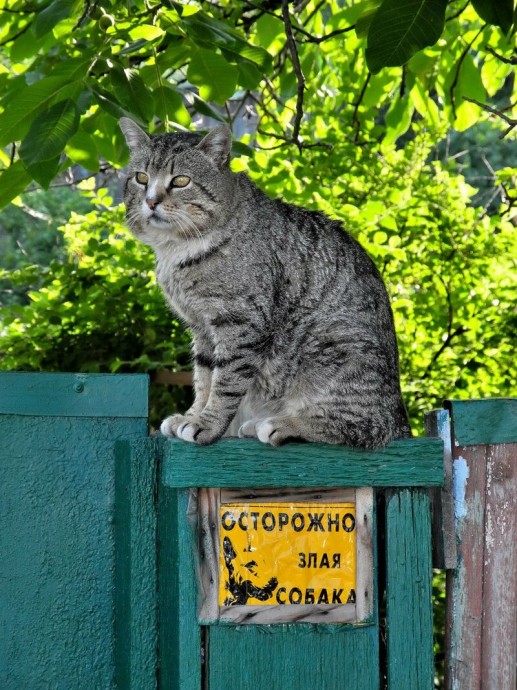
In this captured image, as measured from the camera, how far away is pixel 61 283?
4.86 m

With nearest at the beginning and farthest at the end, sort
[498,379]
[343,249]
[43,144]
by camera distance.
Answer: [43,144] → [343,249] → [498,379]

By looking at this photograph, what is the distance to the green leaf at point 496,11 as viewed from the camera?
2395 mm

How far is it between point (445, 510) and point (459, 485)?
0.07 meters

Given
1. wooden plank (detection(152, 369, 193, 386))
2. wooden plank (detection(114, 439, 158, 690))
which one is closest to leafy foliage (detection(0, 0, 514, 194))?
wooden plank (detection(114, 439, 158, 690))

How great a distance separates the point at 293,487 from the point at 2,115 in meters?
1.22

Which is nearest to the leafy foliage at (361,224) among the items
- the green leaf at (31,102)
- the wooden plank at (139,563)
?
the green leaf at (31,102)

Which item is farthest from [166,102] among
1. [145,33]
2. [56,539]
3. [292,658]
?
[292,658]

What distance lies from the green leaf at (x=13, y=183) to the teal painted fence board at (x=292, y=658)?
1.35 meters

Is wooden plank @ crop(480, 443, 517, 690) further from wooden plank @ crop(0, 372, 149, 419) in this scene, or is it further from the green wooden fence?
wooden plank @ crop(0, 372, 149, 419)

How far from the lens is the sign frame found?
226cm

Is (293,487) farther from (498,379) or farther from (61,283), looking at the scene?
(61,283)

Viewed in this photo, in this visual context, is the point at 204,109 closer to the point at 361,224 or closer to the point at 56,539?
the point at 361,224

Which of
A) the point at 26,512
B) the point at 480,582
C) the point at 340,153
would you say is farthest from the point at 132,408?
the point at 340,153

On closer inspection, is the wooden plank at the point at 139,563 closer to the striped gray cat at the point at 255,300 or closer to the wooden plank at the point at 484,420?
the striped gray cat at the point at 255,300
